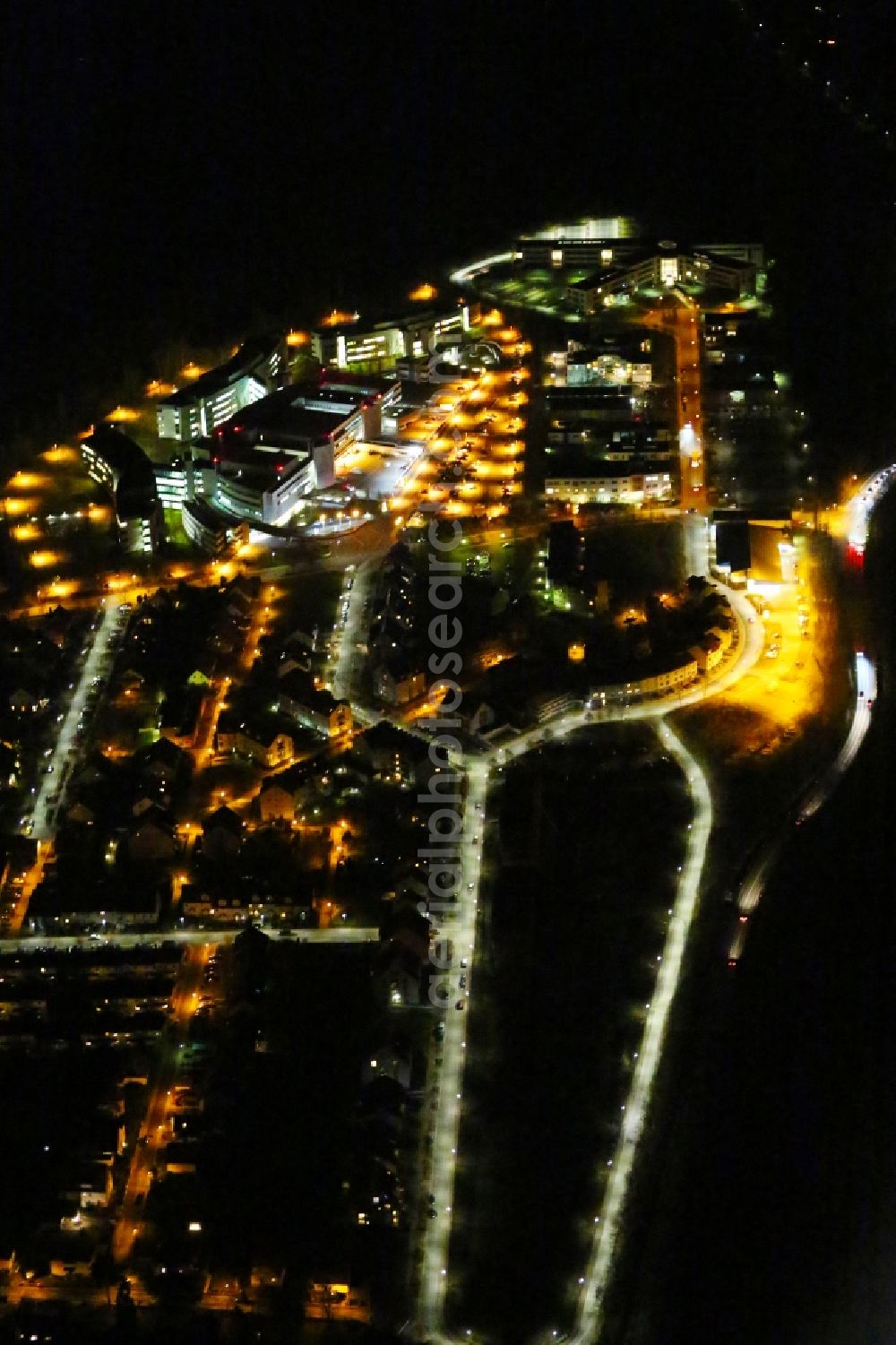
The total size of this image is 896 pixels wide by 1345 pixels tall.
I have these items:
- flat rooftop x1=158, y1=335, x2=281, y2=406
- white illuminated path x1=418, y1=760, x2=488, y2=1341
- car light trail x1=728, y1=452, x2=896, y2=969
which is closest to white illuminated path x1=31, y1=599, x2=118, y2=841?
white illuminated path x1=418, y1=760, x2=488, y2=1341

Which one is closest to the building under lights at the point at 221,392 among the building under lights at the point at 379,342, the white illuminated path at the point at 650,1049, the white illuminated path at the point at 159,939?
the building under lights at the point at 379,342

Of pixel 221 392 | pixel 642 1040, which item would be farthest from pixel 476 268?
pixel 642 1040

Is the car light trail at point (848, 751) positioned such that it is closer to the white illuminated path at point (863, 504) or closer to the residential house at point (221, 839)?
the white illuminated path at point (863, 504)

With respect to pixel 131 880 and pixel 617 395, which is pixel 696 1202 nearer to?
pixel 131 880

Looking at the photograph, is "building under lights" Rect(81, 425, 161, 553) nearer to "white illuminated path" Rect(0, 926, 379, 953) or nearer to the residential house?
the residential house

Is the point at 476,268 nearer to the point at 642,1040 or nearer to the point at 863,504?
the point at 863,504

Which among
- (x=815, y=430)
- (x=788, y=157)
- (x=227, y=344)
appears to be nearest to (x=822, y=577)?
(x=815, y=430)
